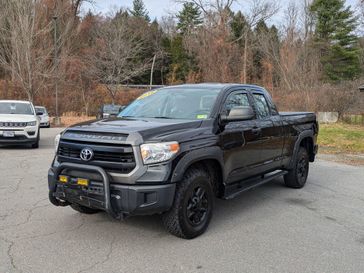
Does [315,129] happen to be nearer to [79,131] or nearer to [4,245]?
[79,131]

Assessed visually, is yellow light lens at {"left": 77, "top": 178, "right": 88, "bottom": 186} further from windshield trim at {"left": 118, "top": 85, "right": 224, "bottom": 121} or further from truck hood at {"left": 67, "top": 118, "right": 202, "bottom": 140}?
windshield trim at {"left": 118, "top": 85, "right": 224, "bottom": 121}

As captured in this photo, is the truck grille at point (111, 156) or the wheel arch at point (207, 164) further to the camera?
the wheel arch at point (207, 164)

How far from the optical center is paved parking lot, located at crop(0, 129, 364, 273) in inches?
155

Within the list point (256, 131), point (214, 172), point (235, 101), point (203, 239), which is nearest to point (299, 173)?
point (256, 131)

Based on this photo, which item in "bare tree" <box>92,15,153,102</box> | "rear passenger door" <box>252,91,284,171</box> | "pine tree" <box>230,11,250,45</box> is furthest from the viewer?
"pine tree" <box>230,11,250,45</box>

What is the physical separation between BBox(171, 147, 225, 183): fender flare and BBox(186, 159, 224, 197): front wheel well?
0.08m

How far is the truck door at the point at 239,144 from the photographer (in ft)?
16.9

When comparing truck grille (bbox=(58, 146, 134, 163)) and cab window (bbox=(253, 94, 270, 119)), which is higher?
cab window (bbox=(253, 94, 270, 119))

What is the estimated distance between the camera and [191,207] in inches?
182

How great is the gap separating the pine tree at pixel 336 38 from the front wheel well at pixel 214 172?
43.5 m

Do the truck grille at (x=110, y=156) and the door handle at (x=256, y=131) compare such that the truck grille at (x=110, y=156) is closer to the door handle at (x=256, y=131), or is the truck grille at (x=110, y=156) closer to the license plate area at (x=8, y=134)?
the door handle at (x=256, y=131)

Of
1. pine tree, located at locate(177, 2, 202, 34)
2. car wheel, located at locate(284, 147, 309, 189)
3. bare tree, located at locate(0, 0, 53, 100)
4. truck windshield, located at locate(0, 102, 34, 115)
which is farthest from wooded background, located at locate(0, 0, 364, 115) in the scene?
car wheel, located at locate(284, 147, 309, 189)

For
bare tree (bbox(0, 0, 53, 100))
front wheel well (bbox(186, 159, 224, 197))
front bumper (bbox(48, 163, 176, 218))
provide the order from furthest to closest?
bare tree (bbox(0, 0, 53, 100)) < front wheel well (bbox(186, 159, 224, 197)) < front bumper (bbox(48, 163, 176, 218))

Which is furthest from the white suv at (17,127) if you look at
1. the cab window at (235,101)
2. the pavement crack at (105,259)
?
the pavement crack at (105,259)
